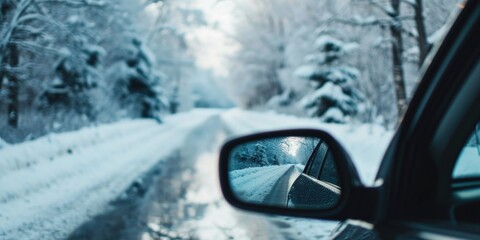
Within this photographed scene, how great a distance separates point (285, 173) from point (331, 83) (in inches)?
742

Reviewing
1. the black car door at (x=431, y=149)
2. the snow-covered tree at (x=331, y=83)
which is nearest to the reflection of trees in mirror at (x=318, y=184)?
the black car door at (x=431, y=149)

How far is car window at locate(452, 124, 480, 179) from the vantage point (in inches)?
53.8

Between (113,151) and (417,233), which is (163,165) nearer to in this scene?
(113,151)

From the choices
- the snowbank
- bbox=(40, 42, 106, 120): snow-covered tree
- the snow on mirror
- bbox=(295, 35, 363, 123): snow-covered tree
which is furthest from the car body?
bbox=(295, 35, 363, 123): snow-covered tree

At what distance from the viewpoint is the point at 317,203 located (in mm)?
1572

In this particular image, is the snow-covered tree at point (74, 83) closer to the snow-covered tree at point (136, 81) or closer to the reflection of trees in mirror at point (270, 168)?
the snow-covered tree at point (136, 81)

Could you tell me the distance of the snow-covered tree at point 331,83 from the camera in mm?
19109

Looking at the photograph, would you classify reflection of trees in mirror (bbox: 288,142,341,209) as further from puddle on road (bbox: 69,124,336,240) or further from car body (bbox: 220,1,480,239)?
puddle on road (bbox: 69,124,336,240)

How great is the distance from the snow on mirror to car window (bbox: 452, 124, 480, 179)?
0.39 metres

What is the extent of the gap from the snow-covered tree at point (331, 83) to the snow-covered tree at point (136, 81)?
1085 cm

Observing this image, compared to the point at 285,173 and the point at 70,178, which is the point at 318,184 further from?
the point at 70,178

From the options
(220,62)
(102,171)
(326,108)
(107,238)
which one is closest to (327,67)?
(326,108)

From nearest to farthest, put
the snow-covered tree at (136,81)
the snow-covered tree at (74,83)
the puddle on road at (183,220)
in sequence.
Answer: the puddle on road at (183,220) < the snow-covered tree at (74,83) < the snow-covered tree at (136,81)

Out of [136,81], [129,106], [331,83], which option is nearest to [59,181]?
[331,83]
